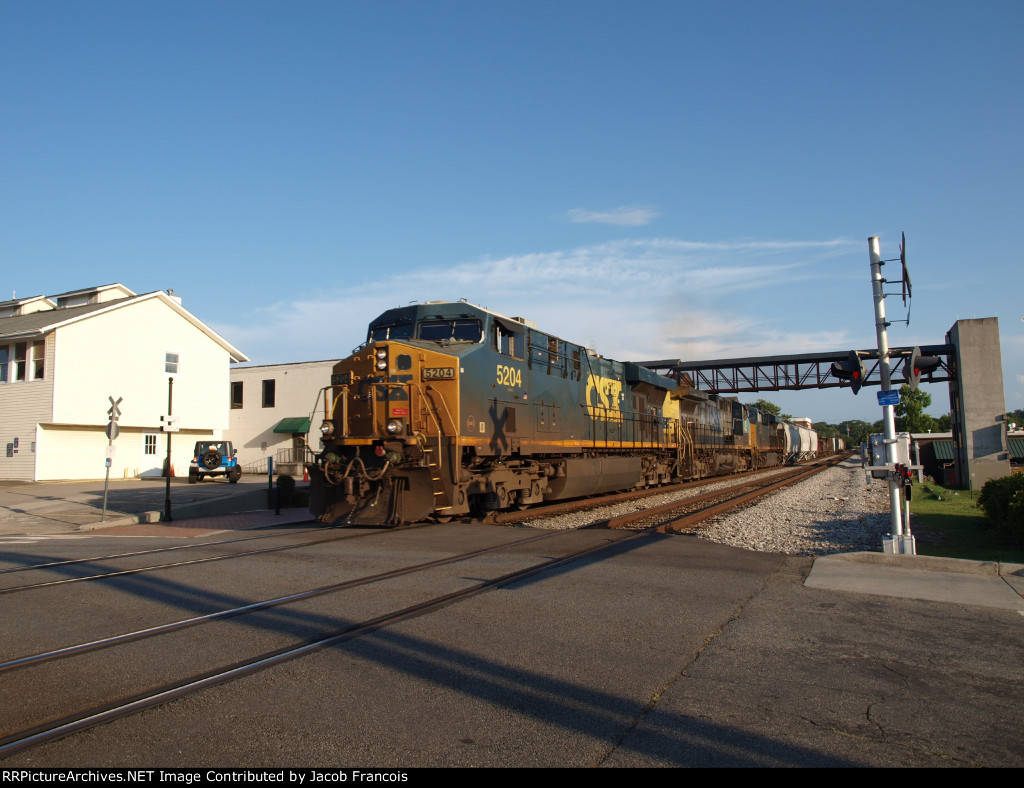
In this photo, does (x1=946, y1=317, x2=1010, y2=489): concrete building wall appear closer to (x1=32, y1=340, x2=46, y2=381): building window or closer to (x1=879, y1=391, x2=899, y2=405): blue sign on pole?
(x1=879, y1=391, x2=899, y2=405): blue sign on pole

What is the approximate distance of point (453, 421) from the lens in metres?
11.5

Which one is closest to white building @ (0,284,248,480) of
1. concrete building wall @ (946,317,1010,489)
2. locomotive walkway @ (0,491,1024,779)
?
locomotive walkway @ (0,491,1024,779)

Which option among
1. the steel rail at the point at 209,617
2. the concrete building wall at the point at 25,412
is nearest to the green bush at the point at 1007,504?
the steel rail at the point at 209,617

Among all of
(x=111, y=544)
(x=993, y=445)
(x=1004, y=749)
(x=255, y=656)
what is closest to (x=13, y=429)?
(x=111, y=544)

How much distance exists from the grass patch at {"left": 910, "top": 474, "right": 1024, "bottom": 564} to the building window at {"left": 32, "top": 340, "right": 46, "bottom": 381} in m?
29.9

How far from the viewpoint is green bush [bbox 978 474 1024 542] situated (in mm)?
10195

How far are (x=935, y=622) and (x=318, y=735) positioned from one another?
208 inches

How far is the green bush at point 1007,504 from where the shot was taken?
1020 centimetres

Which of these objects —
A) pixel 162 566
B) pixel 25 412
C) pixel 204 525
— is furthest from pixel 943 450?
pixel 25 412

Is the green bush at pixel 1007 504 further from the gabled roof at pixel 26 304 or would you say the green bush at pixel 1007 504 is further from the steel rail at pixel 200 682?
the gabled roof at pixel 26 304

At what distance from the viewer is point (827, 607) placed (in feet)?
21.2

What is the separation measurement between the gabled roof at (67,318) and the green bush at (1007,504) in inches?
1167
